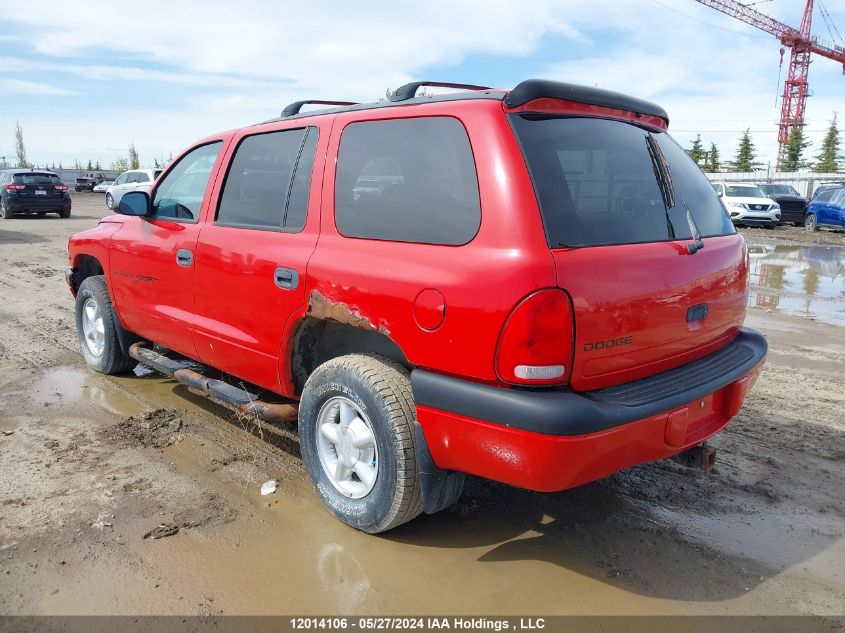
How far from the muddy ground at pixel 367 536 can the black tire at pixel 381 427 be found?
0.52ft

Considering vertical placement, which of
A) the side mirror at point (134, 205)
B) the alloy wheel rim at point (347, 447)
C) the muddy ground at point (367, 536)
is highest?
the side mirror at point (134, 205)

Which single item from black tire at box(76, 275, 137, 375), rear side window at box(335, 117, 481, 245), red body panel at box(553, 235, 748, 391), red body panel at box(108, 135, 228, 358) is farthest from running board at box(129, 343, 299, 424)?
red body panel at box(553, 235, 748, 391)

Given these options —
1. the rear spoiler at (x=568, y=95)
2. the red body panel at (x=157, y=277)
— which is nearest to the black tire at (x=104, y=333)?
the red body panel at (x=157, y=277)

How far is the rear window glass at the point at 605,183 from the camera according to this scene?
261 cm

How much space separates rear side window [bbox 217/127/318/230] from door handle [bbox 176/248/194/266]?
0.30 metres

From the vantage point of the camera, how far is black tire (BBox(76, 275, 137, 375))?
5.15 m

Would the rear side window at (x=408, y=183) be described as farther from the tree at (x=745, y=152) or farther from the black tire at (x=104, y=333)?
the tree at (x=745, y=152)

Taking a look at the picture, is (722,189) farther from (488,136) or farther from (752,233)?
(488,136)

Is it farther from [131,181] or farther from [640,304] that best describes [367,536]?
[131,181]

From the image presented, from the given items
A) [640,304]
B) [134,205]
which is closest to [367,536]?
[640,304]

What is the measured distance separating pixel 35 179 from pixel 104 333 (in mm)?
19433

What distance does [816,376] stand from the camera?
560 cm

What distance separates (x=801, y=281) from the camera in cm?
1101

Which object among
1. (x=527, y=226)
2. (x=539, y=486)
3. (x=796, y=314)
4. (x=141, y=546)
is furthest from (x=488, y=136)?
(x=796, y=314)
